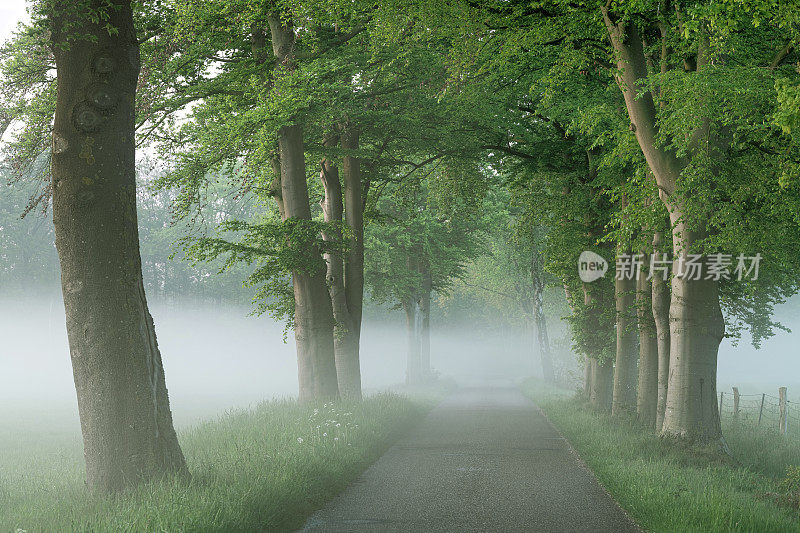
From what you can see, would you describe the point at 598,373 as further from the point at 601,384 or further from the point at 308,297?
the point at 308,297

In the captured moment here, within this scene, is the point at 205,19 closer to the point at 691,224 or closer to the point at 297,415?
the point at 297,415

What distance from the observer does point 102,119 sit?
771 centimetres

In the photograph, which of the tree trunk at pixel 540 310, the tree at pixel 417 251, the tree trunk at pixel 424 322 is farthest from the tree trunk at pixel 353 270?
the tree trunk at pixel 540 310

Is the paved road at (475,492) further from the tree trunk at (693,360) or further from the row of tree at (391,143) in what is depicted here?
the row of tree at (391,143)

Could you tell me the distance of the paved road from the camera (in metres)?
7.25

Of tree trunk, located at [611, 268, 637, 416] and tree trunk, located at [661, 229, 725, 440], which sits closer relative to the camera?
tree trunk, located at [661, 229, 725, 440]

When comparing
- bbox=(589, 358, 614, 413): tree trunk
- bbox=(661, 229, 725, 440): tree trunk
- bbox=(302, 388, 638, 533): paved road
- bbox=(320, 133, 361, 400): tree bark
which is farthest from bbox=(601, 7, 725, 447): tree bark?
bbox=(320, 133, 361, 400): tree bark

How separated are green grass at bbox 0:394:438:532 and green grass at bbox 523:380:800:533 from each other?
3817 millimetres

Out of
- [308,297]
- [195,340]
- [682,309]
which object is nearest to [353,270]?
[308,297]

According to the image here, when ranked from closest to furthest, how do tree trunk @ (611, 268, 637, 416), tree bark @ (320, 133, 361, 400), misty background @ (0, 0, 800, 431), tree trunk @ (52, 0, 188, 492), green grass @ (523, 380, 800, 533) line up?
1. green grass @ (523, 380, 800, 533)
2. tree trunk @ (52, 0, 188, 492)
3. tree trunk @ (611, 268, 637, 416)
4. tree bark @ (320, 133, 361, 400)
5. misty background @ (0, 0, 800, 431)

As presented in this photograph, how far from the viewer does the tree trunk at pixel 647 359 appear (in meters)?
16.6

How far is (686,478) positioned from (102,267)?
314 inches

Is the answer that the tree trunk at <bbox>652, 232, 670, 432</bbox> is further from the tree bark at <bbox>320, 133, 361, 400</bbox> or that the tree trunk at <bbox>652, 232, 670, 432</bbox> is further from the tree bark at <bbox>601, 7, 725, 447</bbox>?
the tree bark at <bbox>320, 133, 361, 400</bbox>

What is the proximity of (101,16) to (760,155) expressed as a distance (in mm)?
11154
